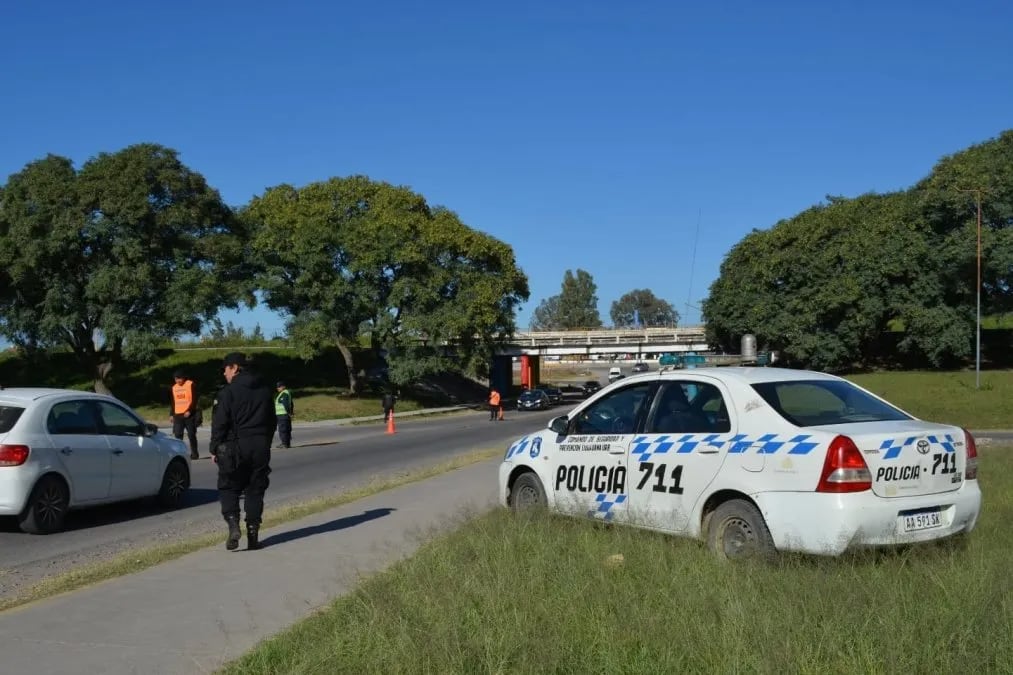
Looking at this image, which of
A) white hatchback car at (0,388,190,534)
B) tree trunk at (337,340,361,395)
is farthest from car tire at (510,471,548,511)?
tree trunk at (337,340,361,395)

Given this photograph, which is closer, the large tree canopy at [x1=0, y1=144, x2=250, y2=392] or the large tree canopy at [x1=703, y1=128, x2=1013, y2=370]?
the large tree canopy at [x1=0, y1=144, x2=250, y2=392]

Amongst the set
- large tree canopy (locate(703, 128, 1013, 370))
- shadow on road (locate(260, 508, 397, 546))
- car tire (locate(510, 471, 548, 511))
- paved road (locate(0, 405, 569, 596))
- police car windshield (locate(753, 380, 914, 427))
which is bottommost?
paved road (locate(0, 405, 569, 596))

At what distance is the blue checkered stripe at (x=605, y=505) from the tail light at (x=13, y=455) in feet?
19.8

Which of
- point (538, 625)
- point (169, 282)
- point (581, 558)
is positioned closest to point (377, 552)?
point (581, 558)

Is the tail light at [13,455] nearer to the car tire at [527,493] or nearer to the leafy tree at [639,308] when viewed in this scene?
the car tire at [527,493]

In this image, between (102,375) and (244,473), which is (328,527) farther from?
(102,375)

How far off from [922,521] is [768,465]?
1.12 m

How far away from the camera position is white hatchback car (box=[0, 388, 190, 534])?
10055 millimetres

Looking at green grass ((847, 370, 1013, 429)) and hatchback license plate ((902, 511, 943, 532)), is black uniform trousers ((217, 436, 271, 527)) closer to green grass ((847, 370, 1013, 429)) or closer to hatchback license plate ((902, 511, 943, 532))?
hatchback license plate ((902, 511, 943, 532))

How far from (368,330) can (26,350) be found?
1611cm

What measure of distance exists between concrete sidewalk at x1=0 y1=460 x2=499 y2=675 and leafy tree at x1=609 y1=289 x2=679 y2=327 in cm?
16142

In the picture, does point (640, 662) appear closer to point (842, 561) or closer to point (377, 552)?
point (842, 561)

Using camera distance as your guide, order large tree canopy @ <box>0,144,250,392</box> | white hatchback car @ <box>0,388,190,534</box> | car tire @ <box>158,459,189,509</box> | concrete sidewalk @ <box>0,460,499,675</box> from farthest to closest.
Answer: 1. large tree canopy @ <box>0,144,250,392</box>
2. car tire @ <box>158,459,189,509</box>
3. white hatchback car @ <box>0,388,190,534</box>
4. concrete sidewalk @ <box>0,460,499,675</box>

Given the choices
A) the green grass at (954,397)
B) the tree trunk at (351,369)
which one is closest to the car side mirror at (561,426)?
the green grass at (954,397)
